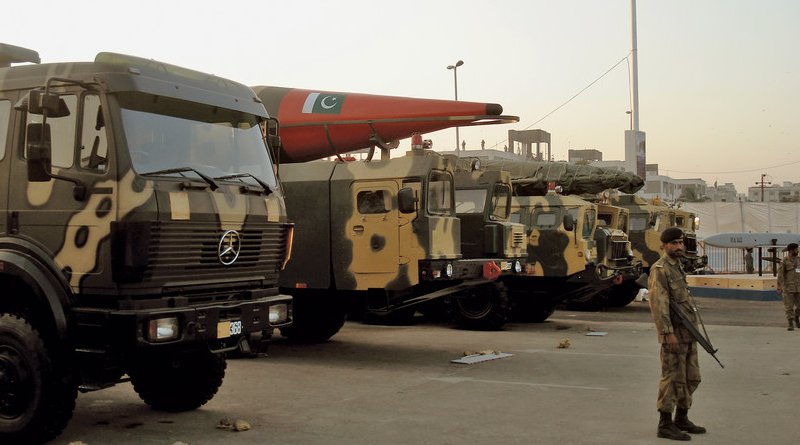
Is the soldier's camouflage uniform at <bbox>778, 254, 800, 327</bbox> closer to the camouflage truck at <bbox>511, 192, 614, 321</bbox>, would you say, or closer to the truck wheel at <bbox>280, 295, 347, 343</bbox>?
the camouflage truck at <bbox>511, 192, 614, 321</bbox>

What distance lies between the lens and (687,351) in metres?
6.79

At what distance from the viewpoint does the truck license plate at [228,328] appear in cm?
669

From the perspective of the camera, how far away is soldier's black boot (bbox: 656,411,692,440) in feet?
21.9

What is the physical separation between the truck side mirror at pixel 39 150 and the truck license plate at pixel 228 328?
1663 mm

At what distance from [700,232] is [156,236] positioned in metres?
29.6

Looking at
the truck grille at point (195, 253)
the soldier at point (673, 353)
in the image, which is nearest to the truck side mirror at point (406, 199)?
the truck grille at point (195, 253)

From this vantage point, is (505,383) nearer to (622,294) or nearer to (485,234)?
(485,234)

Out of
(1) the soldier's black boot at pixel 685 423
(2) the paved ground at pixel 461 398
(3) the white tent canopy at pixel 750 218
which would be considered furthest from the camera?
(3) the white tent canopy at pixel 750 218

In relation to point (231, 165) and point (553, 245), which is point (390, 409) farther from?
point (553, 245)

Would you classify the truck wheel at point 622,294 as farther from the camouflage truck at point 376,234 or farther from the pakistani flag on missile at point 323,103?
the pakistani flag on missile at point 323,103

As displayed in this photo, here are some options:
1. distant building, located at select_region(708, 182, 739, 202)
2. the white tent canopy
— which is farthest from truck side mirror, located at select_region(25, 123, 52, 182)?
distant building, located at select_region(708, 182, 739, 202)

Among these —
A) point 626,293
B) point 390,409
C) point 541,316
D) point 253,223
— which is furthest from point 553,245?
point 253,223

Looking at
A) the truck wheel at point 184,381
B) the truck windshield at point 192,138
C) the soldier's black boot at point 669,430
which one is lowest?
the soldier's black boot at point 669,430

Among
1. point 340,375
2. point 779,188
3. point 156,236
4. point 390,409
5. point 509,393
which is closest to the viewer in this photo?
point 156,236
